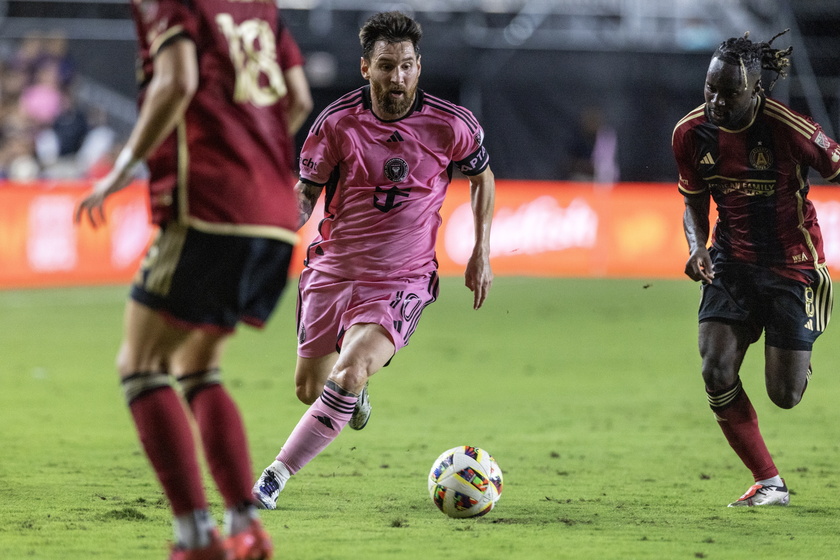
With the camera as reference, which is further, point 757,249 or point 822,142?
point 757,249

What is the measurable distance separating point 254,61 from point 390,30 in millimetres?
1854

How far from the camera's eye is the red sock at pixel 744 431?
6.25 meters

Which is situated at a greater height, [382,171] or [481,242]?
[382,171]

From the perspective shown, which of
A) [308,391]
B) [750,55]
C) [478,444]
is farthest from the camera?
[478,444]

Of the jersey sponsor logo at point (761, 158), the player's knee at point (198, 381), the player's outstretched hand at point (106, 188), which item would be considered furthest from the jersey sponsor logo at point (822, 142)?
the player's outstretched hand at point (106, 188)

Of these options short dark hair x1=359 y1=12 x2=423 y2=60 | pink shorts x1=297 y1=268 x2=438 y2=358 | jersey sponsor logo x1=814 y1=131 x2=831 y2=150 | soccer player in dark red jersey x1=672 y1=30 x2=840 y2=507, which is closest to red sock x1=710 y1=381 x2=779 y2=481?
→ soccer player in dark red jersey x1=672 y1=30 x2=840 y2=507

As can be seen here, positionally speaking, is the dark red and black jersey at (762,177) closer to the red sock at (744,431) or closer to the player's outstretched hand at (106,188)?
the red sock at (744,431)

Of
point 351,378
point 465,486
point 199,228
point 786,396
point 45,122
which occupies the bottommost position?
point 465,486

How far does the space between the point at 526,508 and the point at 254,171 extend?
2.48 metres

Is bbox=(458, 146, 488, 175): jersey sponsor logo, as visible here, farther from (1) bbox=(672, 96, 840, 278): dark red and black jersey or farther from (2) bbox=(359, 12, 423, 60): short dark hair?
(1) bbox=(672, 96, 840, 278): dark red and black jersey

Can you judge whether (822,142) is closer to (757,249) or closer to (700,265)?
(757,249)

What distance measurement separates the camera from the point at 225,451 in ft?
13.8

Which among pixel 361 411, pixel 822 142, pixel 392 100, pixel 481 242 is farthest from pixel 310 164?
pixel 822 142

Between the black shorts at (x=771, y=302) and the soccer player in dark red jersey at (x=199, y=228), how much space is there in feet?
9.07
